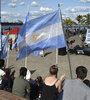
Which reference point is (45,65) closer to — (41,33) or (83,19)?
(41,33)

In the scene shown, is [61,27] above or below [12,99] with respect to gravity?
above

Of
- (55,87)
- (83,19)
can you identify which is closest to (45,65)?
(55,87)

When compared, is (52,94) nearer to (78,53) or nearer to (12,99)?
(12,99)

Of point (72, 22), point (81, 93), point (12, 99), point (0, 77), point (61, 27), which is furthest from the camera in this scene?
point (72, 22)

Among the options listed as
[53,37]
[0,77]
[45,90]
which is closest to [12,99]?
[45,90]

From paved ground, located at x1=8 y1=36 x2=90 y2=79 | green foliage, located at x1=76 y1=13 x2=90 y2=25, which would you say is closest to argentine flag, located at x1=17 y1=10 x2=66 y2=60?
paved ground, located at x1=8 y1=36 x2=90 y2=79

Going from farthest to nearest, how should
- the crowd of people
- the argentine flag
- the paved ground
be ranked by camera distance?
the paved ground → the argentine flag → the crowd of people

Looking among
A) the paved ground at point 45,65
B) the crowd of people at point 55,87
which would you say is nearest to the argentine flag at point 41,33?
the crowd of people at point 55,87

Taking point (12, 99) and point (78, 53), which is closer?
point (12, 99)

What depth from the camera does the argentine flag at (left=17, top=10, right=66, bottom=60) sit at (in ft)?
17.7

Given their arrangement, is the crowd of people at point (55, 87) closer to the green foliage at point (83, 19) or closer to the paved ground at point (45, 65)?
the paved ground at point (45, 65)

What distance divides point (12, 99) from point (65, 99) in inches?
35.9

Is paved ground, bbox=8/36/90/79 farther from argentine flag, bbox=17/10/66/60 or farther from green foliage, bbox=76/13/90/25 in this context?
green foliage, bbox=76/13/90/25

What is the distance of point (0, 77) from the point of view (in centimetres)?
459
